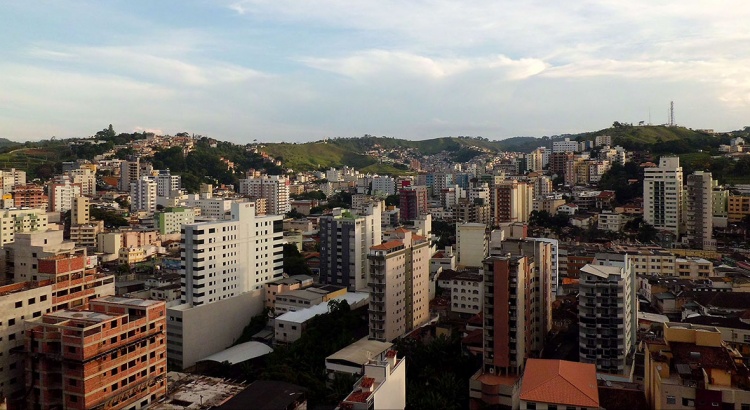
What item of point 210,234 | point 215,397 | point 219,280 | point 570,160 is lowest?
point 215,397

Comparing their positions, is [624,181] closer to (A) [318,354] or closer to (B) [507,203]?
(B) [507,203]

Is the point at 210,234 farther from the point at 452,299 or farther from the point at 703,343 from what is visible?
the point at 703,343

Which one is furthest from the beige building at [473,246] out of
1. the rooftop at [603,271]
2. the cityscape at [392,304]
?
the rooftop at [603,271]

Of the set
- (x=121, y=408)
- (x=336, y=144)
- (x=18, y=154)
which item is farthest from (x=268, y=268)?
(x=336, y=144)

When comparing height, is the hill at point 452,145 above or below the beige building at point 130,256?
above

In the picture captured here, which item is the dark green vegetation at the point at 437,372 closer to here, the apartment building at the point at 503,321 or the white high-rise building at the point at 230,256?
the apartment building at the point at 503,321

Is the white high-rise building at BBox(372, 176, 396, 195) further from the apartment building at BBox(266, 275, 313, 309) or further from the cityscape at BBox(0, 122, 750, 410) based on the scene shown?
the apartment building at BBox(266, 275, 313, 309)

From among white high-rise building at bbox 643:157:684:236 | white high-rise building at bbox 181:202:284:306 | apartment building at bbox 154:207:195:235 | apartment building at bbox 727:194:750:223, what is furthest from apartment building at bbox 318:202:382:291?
apartment building at bbox 727:194:750:223
